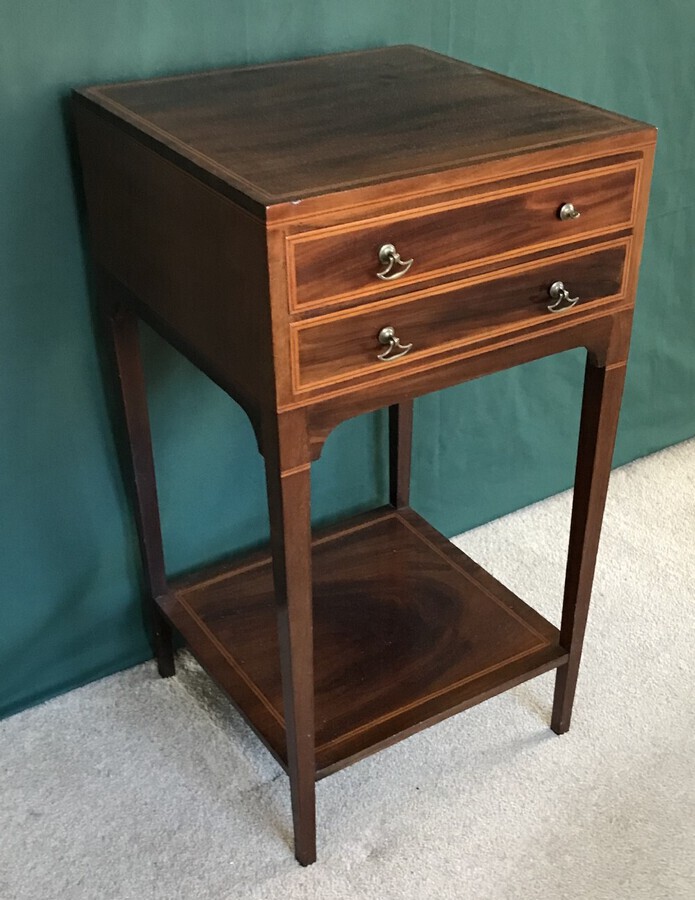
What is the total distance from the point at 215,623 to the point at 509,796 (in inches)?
18.6

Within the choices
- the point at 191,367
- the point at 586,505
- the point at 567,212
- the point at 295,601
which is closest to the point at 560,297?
the point at 567,212

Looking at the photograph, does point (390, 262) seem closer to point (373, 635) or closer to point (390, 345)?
point (390, 345)

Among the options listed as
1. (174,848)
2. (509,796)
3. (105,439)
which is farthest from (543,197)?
(174,848)

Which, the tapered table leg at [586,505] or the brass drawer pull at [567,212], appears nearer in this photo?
the brass drawer pull at [567,212]

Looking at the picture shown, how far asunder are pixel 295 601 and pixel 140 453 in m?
0.39

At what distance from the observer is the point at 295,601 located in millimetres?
1053

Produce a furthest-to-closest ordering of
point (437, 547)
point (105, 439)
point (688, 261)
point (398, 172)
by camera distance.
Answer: point (688, 261), point (437, 547), point (105, 439), point (398, 172)

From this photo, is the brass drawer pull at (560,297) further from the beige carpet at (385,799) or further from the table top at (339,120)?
the beige carpet at (385,799)

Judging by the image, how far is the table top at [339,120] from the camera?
905mm

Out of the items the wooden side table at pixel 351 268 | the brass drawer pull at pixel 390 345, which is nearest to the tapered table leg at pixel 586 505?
the wooden side table at pixel 351 268

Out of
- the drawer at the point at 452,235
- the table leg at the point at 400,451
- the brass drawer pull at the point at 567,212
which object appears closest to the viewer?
the drawer at the point at 452,235

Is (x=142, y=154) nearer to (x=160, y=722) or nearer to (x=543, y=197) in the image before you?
(x=543, y=197)

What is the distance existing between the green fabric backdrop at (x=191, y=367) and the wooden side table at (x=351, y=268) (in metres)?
0.06

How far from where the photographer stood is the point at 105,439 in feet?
4.50
